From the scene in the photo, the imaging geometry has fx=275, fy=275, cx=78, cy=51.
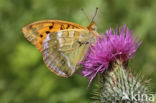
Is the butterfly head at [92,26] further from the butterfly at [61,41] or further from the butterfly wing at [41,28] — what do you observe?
the butterfly wing at [41,28]

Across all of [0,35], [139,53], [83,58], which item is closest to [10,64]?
[0,35]

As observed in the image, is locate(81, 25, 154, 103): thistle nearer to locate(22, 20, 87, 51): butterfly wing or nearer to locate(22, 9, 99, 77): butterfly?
locate(22, 9, 99, 77): butterfly

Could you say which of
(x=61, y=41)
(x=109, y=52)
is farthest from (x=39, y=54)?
(x=109, y=52)

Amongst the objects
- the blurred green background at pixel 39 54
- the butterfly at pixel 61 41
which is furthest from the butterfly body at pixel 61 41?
the blurred green background at pixel 39 54

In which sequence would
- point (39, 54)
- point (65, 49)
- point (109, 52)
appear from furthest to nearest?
point (39, 54) → point (65, 49) → point (109, 52)

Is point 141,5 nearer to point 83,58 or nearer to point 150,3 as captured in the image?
point 150,3

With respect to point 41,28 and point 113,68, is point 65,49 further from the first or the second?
point 113,68

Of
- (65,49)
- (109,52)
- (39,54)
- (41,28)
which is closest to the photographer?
(109,52)
